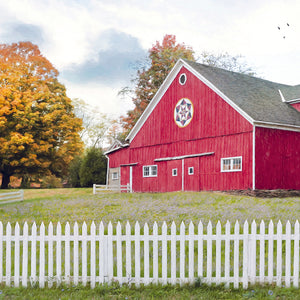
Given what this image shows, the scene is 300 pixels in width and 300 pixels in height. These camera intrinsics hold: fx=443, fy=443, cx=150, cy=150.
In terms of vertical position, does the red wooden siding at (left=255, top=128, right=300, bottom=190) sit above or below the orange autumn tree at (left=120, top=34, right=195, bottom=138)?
below

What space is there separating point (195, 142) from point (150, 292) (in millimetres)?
22486

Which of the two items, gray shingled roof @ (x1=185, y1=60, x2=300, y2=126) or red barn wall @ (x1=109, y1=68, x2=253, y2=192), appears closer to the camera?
red barn wall @ (x1=109, y1=68, x2=253, y2=192)

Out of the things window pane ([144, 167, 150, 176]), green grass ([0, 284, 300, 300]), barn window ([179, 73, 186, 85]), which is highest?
barn window ([179, 73, 186, 85])

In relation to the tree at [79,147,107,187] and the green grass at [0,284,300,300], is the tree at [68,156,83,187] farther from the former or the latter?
the green grass at [0,284,300,300]

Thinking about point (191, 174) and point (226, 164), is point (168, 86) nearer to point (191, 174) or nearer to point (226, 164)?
point (191, 174)

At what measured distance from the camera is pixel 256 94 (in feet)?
102

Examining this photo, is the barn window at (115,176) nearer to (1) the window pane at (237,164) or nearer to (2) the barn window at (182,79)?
(2) the barn window at (182,79)

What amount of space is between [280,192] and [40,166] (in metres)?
23.3

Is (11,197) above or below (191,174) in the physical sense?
below

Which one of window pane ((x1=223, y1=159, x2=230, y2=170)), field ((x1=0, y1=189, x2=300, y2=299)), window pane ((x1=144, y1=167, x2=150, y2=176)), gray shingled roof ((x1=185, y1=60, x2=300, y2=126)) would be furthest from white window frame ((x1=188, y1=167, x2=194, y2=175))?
field ((x1=0, y1=189, x2=300, y2=299))

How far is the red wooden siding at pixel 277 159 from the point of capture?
25.9 m

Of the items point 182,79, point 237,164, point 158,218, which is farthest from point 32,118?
point 158,218

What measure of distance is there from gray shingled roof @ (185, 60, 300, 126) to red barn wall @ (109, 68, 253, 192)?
0.76m

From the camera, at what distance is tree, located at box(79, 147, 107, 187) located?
4456 cm
